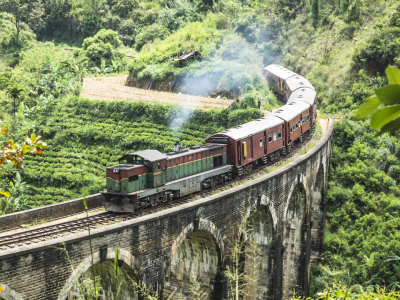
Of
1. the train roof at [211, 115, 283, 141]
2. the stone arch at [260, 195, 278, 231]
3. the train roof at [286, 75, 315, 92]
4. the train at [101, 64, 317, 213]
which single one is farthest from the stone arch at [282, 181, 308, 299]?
the train roof at [286, 75, 315, 92]

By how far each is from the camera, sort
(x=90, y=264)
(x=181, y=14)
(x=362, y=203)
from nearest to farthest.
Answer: (x=90, y=264)
(x=362, y=203)
(x=181, y=14)

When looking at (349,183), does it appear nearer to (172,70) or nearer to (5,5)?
(172,70)

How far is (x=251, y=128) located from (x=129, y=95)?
2031 centimetres

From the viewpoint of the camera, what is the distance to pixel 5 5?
58.4m

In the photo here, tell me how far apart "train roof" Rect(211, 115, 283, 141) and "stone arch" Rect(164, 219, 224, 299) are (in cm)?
525

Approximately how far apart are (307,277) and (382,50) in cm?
2211

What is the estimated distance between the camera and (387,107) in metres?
1.42

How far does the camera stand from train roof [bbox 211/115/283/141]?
1788 centimetres

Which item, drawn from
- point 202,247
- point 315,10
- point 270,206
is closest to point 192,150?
point 270,206

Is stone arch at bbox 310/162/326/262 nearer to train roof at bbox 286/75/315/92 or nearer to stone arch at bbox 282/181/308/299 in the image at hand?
stone arch at bbox 282/181/308/299

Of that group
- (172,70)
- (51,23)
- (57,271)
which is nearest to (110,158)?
(172,70)

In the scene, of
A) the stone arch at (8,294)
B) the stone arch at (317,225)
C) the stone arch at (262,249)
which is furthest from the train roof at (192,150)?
the stone arch at (317,225)

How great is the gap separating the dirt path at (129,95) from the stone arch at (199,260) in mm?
19715

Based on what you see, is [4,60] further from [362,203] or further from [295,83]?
[362,203]
